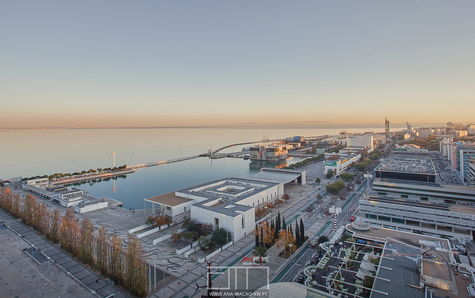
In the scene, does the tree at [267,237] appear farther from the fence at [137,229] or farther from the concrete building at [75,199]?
the concrete building at [75,199]

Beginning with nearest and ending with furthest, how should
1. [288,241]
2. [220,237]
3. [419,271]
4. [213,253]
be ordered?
[419,271]
[288,241]
[213,253]
[220,237]

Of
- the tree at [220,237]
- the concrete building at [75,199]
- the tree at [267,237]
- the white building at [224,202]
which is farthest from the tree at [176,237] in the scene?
the concrete building at [75,199]

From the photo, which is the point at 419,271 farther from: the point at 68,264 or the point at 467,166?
the point at 467,166

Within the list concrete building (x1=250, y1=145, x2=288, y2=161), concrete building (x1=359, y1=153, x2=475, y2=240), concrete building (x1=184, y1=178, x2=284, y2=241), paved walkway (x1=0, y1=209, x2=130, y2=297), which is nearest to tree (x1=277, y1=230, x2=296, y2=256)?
concrete building (x1=184, y1=178, x2=284, y2=241)

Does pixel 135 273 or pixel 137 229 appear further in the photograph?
pixel 137 229

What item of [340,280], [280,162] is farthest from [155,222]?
[280,162]

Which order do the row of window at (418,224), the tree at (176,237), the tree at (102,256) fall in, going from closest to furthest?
the tree at (102,256) < the tree at (176,237) < the row of window at (418,224)

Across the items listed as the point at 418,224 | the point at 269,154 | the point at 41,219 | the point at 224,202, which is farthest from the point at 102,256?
the point at 269,154

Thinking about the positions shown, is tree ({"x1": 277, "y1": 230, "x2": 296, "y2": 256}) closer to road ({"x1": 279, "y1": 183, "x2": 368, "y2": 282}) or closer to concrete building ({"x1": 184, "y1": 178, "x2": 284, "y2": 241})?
road ({"x1": 279, "y1": 183, "x2": 368, "y2": 282})
